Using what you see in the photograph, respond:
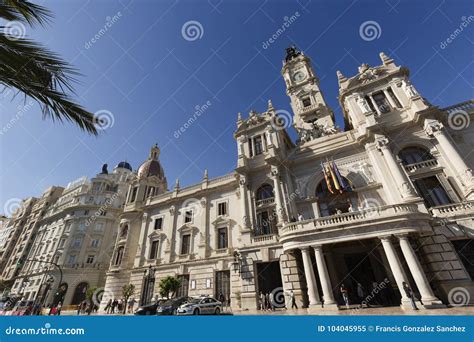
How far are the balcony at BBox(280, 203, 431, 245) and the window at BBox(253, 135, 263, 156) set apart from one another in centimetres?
1068

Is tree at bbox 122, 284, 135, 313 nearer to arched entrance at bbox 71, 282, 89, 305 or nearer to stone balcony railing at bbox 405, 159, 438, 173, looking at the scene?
arched entrance at bbox 71, 282, 89, 305

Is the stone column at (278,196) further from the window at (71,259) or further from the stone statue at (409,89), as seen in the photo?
the window at (71,259)

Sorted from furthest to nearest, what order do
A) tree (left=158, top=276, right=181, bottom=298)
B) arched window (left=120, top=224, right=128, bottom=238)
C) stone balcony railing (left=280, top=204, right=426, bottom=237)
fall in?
1. arched window (left=120, top=224, right=128, bottom=238)
2. tree (left=158, top=276, right=181, bottom=298)
3. stone balcony railing (left=280, top=204, right=426, bottom=237)

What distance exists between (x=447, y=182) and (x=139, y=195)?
3465 cm

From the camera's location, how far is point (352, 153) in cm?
2097

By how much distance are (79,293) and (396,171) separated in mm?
49654

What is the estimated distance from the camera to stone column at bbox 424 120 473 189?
15.1 meters

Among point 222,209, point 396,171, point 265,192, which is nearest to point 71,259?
point 222,209

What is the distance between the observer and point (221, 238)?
962 inches

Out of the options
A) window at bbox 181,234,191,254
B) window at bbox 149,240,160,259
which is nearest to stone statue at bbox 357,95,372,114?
window at bbox 181,234,191,254

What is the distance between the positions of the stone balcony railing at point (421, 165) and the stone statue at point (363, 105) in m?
5.92

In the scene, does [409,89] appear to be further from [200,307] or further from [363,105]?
[200,307]

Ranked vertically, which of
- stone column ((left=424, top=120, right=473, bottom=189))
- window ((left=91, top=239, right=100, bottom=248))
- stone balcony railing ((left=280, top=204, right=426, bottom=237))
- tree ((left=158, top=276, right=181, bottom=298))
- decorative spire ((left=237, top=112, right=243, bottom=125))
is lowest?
tree ((left=158, top=276, right=181, bottom=298))
